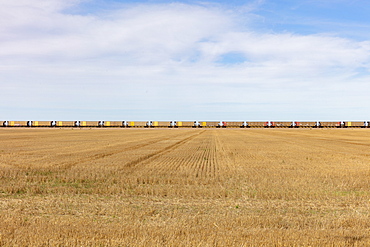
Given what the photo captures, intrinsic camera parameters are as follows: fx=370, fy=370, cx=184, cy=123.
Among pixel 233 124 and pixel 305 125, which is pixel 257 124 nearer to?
pixel 233 124

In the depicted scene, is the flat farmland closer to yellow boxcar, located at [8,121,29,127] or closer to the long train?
the long train

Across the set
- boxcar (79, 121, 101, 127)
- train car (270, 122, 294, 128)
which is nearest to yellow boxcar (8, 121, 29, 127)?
boxcar (79, 121, 101, 127)

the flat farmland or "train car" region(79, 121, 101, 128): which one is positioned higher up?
"train car" region(79, 121, 101, 128)

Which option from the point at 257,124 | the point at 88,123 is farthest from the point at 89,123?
the point at 257,124

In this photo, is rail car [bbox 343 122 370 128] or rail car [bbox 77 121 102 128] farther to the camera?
rail car [bbox 77 121 102 128]

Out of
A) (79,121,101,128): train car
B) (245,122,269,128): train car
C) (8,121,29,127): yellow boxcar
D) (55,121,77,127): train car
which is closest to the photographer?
(8,121,29,127): yellow boxcar

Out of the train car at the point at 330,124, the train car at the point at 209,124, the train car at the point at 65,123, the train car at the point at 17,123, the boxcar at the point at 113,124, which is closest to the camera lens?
the train car at the point at 330,124

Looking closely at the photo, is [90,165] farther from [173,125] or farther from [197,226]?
[173,125]

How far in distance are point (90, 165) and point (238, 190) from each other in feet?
36.5

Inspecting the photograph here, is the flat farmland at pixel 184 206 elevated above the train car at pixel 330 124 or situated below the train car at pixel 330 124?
below

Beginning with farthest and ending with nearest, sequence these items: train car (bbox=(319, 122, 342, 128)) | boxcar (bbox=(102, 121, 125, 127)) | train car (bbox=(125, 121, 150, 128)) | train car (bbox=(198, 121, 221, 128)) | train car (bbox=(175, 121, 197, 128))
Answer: train car (bbox=(175, 121, 197, 128)), train car (bbox=(125, 121, 150, 128)), train car (bbox=(198, 121, 221, 128)), boxcar (bbox=(102, 121, 125, 127)), train car (bbox=(319, 122, 342, 128))

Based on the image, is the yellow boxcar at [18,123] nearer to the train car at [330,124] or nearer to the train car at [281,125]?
the train car at [281,125]

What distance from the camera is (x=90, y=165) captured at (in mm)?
22531

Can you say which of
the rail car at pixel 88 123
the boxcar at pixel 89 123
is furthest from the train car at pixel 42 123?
the boxcar at pixel 89 123
